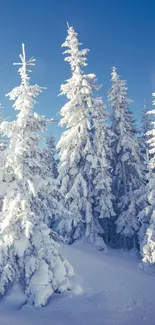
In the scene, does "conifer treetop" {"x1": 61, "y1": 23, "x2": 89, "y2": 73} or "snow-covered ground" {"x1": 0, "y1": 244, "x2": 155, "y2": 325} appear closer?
Answer: "snow-covered ground" {"x1": 0, "y1": 244, "x2": 155, "y2": 325}

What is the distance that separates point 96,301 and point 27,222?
6.17 meters

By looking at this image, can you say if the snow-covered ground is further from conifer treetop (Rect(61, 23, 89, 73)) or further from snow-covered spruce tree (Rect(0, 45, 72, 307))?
conifer treetop (Rect(61, 23, 89, 73))

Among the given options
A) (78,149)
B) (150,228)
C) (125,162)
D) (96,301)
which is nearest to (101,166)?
(78,149)

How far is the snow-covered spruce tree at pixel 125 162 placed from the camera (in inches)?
1182

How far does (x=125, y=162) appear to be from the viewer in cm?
3181

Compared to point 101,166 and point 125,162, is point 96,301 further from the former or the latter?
point 125,162

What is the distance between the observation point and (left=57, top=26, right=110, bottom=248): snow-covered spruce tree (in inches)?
1081

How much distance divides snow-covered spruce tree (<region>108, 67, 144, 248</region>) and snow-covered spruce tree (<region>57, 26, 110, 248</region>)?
9.89 ft

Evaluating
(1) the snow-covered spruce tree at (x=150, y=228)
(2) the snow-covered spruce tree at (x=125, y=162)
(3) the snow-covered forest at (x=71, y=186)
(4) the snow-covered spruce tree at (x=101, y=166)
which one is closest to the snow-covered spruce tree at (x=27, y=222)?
(3) the snow-covered forest at (x=71, y=186)

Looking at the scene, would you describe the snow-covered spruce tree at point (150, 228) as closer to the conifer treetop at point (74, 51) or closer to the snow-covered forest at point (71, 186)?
the snow-covered forest at point (71, 186)

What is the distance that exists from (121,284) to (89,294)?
3132 mm

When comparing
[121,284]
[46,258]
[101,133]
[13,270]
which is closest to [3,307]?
[13,270]

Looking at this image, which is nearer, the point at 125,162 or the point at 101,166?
the point at 101,166

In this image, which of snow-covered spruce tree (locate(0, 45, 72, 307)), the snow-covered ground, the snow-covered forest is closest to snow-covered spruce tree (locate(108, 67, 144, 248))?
the snow-covered forest
